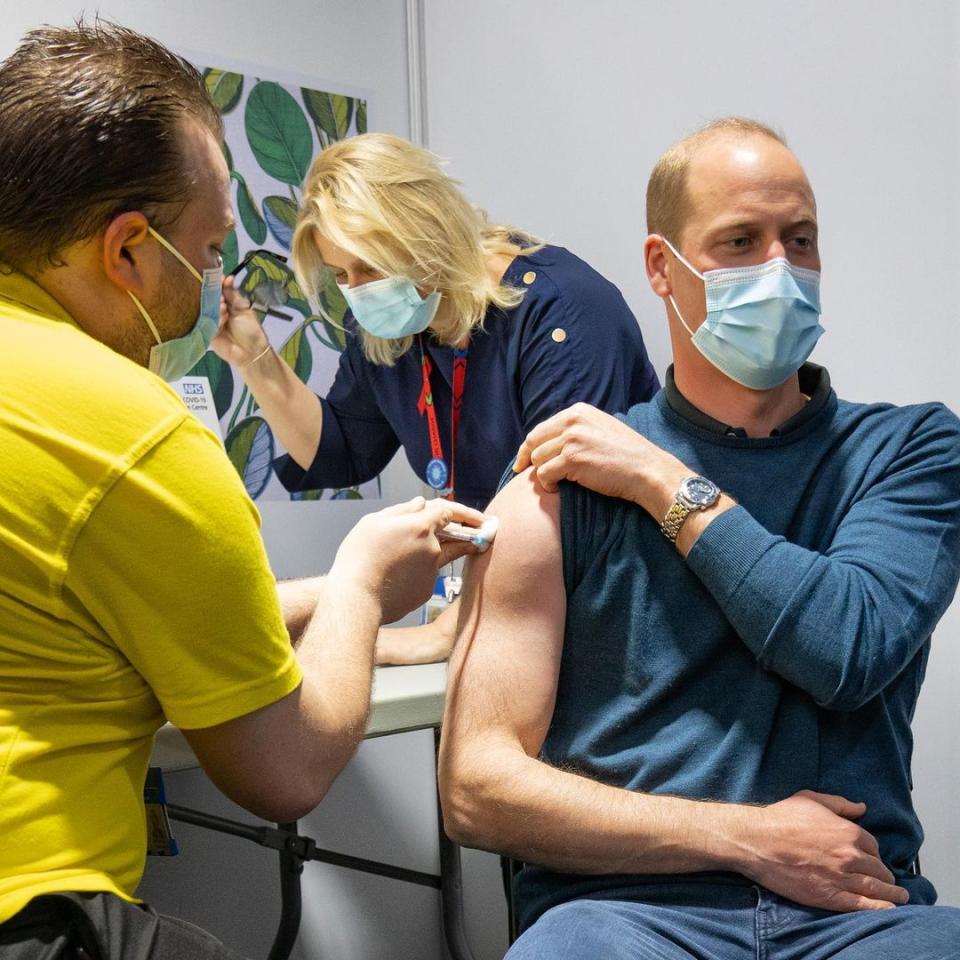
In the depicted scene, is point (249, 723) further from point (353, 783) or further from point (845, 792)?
point (353, 783)

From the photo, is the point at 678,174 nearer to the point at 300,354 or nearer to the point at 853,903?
the point at 853,903

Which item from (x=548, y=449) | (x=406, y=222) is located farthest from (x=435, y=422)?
(x=548, y=449)

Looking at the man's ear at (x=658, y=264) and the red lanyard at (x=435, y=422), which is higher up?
the man's ear at (x=658, y=264)

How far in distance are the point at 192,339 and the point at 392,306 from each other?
3.39ft

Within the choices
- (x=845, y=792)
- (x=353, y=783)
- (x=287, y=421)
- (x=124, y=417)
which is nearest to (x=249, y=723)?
(x=124, y=417)

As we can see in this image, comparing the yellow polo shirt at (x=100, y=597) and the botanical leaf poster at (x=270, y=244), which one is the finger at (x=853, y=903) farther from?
the botanical leaf poster at (x=270, y=244)

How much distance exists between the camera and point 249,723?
99 centimetres

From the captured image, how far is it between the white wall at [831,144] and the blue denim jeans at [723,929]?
0.85 metres

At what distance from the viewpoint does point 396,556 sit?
1317 mm

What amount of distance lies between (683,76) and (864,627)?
1498 mm

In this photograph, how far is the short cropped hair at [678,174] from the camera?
1572 millimetres

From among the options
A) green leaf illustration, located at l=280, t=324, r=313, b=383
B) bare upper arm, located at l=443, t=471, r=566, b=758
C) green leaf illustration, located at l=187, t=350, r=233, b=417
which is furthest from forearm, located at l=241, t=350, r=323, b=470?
bare upper arm, located at l=443, t=471, r=566, b=758

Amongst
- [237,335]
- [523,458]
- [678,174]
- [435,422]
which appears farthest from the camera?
[237,335]

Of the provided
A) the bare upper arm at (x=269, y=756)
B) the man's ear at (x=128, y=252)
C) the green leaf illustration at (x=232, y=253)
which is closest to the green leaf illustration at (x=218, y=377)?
the green leaf illustration at (x=232, y=253)
